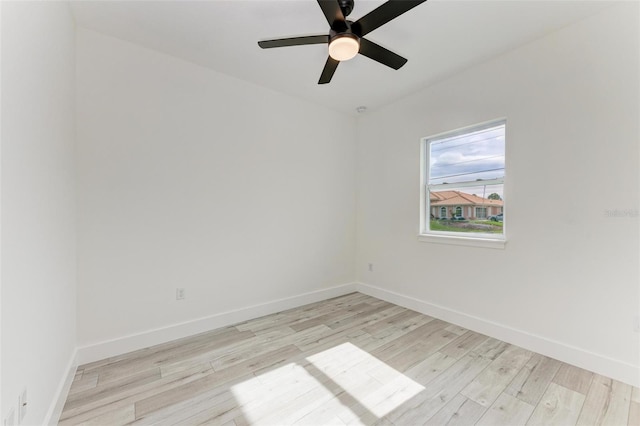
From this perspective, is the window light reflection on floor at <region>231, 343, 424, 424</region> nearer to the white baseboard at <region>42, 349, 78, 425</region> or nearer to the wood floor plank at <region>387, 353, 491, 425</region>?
the wood floor plank at <region>387, 353, 491, 425</region>

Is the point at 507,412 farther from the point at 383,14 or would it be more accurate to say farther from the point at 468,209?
the point at 383,14

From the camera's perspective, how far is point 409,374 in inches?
78.4

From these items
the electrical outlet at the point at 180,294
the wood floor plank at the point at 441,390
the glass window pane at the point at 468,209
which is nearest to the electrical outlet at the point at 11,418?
the electrical outlet at the point at 180,294

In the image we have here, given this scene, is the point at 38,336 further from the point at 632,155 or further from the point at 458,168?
the point at 632,155

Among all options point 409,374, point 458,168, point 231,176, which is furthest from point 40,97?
point 458,168

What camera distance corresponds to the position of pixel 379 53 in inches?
75.6

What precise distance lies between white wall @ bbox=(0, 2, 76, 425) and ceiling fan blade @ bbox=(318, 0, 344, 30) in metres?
1.42

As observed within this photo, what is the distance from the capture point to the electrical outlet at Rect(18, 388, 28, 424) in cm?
115

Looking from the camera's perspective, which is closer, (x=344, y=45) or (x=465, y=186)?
(x=344, y=45)

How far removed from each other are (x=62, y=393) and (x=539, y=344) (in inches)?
142

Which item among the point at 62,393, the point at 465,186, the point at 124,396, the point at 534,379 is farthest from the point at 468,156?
the point at 62,393

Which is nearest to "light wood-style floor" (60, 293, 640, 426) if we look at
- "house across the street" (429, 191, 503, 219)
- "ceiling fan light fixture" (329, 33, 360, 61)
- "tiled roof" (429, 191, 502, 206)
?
"house across the street" (429, 191, 503, 219)

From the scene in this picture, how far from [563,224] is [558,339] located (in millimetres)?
959

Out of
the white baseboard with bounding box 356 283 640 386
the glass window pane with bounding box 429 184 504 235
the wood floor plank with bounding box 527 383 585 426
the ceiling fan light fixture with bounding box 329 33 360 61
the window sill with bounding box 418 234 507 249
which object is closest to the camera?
the wood floor plank with bounding box 527 383 585 426
